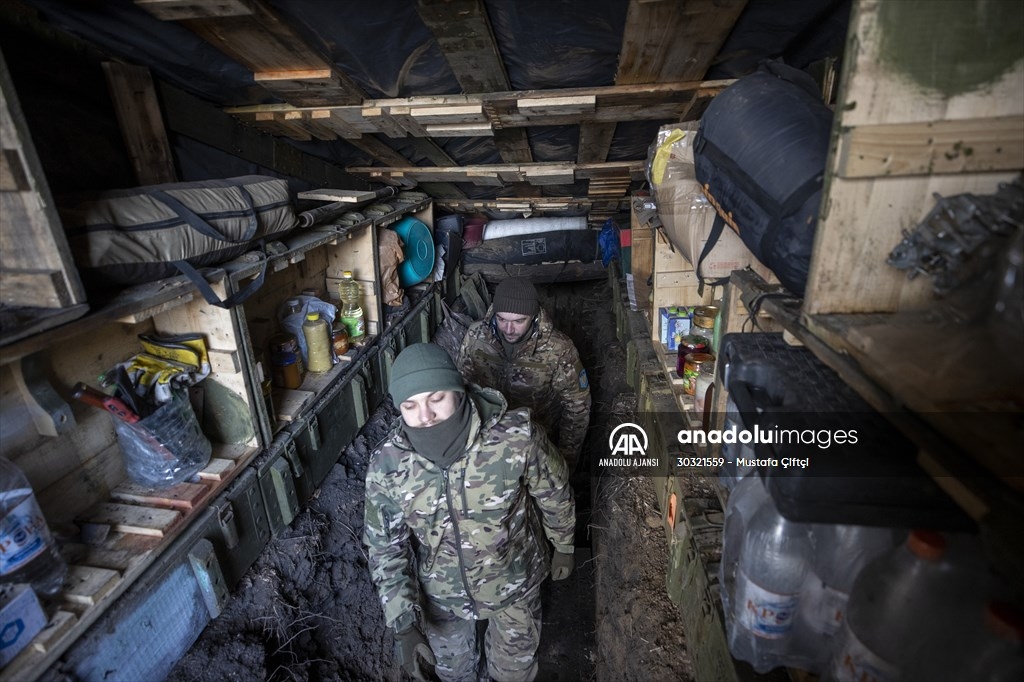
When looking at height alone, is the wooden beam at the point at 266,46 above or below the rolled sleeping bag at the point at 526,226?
above

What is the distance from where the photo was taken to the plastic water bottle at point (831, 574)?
1180 mm

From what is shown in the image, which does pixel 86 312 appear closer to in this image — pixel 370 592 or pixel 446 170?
pixel 370 592

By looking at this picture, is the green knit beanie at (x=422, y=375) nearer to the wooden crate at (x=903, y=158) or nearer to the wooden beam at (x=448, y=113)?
the wooden crate at (x=903, y=158)

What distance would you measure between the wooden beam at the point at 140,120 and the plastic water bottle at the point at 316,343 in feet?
4.20

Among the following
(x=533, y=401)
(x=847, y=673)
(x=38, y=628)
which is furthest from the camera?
(x=533, y=401)

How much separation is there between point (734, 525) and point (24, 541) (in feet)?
7.63

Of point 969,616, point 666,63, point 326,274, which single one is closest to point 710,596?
point 969,616

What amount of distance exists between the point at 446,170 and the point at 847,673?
463 centimetres

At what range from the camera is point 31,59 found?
6.88 ft

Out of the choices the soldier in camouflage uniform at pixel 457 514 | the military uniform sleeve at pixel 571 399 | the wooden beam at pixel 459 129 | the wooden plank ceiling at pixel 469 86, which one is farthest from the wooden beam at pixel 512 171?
the soldier in camouflage uniform at pixel 457 514

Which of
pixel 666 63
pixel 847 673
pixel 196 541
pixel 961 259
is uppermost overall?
pixel 666 63

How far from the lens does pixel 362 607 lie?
3.21m

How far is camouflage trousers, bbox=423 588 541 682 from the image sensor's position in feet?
8.95

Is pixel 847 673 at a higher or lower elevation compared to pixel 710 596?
higher
